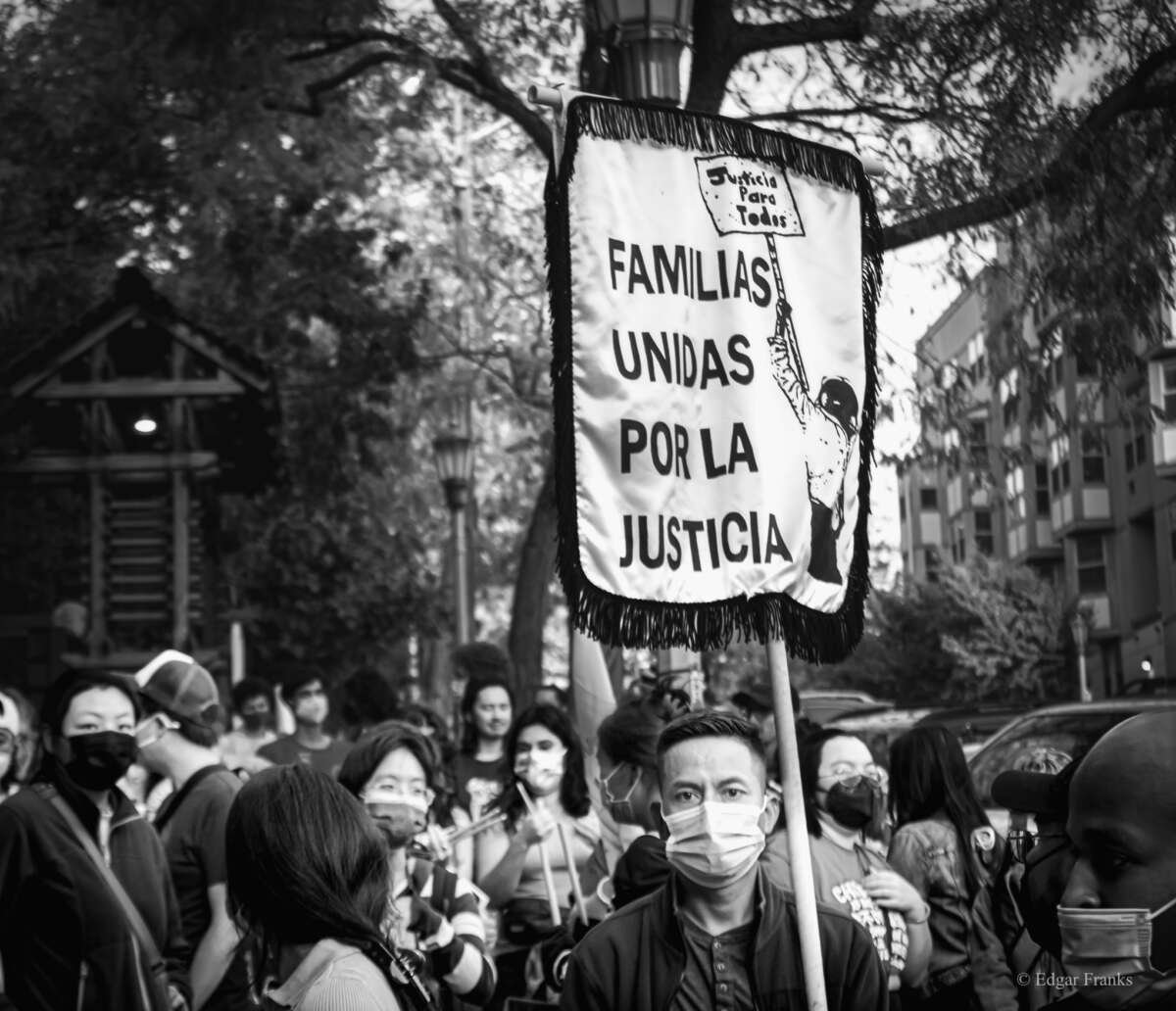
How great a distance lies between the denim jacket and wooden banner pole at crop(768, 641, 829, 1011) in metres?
2.07

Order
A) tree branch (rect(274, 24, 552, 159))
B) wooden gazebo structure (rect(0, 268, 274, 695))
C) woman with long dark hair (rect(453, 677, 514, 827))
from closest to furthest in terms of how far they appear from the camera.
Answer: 1. woman with long dark hair (rect(453, 677, 514, 827))
2. wooden gazebo structure (rect(0, 268, 274, 695))
3. tree branch (rect(274, 24, 552, 159))

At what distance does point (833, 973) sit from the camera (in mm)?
4410

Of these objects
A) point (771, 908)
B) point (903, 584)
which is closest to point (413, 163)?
point (771, 908)

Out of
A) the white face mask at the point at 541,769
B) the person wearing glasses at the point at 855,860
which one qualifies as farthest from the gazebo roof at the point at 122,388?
the person wearing glasses at the point at 855,860

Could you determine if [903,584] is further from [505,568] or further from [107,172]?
[107,172]

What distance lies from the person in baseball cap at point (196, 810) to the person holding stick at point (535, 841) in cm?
117

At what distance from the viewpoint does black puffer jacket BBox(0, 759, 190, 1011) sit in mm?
5652

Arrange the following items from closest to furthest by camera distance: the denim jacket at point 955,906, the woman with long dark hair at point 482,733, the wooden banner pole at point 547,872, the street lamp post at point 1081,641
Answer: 1. the denim jacket at point 955,906
2. the wooden banner pole at point 547,872
3. the woman with long dark hair at point 482,733
4. the street lamp post at point 1081,641

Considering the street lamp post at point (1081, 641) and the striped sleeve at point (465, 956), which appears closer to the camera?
the striped sleeve at point (465, 956)

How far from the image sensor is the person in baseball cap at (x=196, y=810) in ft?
21.3

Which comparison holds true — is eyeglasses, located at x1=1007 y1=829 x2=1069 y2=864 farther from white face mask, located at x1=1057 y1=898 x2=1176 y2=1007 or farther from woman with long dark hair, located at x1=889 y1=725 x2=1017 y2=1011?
white face mask, located at x1=1057 y1=898 x2=1176 y2=1007

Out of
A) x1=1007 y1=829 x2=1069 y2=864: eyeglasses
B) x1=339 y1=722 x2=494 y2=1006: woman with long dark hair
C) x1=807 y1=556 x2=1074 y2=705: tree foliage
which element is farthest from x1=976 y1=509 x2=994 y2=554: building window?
x1=339 y1=722 x2=494 y2=1006: woman with long dark hair

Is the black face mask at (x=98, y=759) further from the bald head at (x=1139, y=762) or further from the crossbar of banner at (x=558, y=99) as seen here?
the bald head at (x=1139, y=762)

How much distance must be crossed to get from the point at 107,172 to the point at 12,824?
12.1 meters
